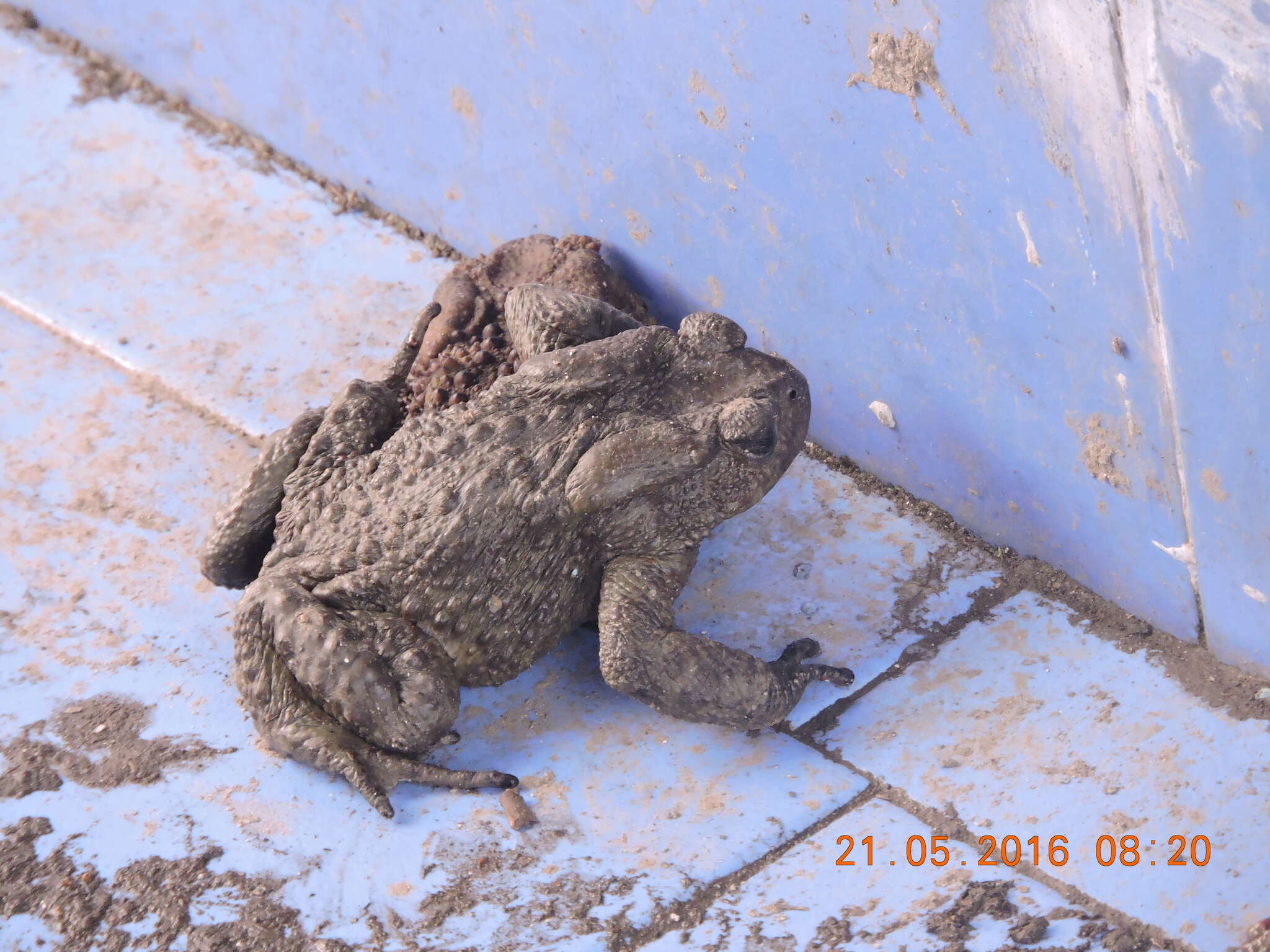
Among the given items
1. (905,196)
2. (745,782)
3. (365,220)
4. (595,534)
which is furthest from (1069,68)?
(365,220)

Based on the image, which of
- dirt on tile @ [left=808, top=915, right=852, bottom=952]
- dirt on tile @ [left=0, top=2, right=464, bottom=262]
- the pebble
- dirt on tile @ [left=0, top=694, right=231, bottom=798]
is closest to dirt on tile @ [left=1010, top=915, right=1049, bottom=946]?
dirt on tile @ [left=808, top=915, right=852, bottom=952]

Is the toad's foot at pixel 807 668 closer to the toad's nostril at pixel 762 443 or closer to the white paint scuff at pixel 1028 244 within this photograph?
the toad's nostril at pixel 762 443

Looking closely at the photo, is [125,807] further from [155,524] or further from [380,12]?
[380,12]

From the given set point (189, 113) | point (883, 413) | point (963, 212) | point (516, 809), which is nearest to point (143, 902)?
point (516, 809)

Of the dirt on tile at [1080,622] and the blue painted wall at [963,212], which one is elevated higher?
the blue painted wall at [963,212]

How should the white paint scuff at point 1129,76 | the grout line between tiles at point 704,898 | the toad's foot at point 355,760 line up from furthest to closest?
the toad's foot at point 355,760 → the grout line between tiles at point 704,898 → the white paint scuff at point 1129,76

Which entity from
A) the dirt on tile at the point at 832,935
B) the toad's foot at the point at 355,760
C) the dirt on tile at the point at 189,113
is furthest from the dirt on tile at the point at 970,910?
the dirt on tile at the point at 189,113
